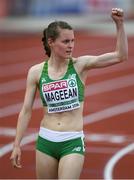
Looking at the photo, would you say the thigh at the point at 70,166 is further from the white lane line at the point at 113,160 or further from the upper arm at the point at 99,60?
the white lane line at the point at 113,160

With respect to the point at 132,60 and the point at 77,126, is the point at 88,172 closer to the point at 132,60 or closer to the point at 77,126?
the point at 77,126

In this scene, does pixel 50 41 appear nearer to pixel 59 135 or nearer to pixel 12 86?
pixel 59 135

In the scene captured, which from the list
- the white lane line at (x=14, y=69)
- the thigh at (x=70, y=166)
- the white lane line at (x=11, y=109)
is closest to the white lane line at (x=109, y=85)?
the white lane line at (x=11, y=109)

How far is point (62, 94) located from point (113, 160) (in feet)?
14.3

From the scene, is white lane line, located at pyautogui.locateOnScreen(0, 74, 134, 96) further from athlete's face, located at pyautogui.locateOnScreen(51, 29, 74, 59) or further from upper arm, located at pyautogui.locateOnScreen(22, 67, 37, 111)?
athlete's face, located at pyautogui.locateOnScreen(51, 29, 74, 59)

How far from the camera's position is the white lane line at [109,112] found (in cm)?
1482

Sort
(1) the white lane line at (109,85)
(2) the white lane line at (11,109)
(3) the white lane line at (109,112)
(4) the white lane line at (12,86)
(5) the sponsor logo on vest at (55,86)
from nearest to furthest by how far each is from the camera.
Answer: (5) the sponsor logo on vest at (55,86), (3) the white lane line at (109,112), (2) the white lane line at (11,109), (1) the white lane line at (109,85), (4) the white lane line at (12,86)

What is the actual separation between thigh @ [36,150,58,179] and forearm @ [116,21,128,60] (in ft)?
4.00

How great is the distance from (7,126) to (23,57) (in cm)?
1059

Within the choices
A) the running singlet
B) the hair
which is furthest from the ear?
the running singlet

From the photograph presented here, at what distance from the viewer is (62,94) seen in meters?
7.52

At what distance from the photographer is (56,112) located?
750cm

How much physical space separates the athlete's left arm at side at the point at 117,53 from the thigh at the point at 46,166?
97 centimetres

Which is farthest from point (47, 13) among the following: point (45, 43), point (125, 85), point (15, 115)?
point (45, 43)
